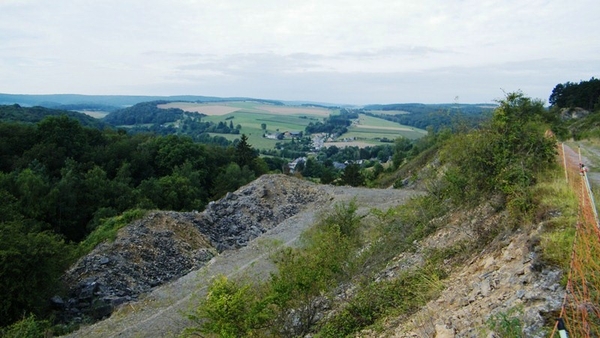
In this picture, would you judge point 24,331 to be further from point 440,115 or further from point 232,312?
point 440,115

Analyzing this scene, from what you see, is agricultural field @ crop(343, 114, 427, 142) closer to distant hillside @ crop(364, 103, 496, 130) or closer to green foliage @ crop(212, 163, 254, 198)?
distant hillside @ crop(364, 103, 496, 130)

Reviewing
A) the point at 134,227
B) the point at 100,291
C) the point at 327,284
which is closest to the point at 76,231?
the point at 134,227

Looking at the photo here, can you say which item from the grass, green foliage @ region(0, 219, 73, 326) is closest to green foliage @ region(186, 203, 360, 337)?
green foliage @ region(0, 219, 73, 326)

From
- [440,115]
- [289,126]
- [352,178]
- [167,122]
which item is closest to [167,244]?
[440,115]

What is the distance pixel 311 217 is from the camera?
18.7 m

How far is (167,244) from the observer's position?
16.2m

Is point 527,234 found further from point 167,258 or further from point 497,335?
point 167,258

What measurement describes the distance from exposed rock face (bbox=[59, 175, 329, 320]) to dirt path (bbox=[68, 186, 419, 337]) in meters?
1.12

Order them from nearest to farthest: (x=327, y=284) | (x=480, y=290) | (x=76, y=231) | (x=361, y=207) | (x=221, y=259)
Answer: (x=480, y=290), (x=327, y=284), (x=221, y=259), (x=361, y=207), (x=76, y=231)

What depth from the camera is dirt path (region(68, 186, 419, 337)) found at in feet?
36.2

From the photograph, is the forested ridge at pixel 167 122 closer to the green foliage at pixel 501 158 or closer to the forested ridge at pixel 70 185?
the forested ridge at pixel 70 185

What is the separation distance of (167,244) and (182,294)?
12.6 feet

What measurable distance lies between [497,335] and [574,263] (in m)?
1.30

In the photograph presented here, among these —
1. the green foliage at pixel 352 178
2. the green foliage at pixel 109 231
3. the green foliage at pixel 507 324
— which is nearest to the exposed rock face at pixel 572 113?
the green foliage at pixel 352 178
